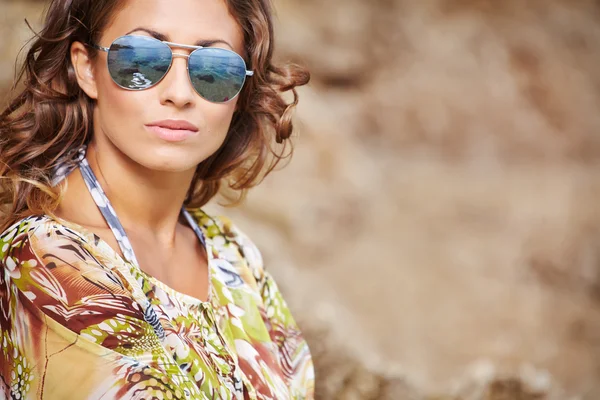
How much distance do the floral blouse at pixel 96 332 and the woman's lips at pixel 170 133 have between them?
0.78 ft

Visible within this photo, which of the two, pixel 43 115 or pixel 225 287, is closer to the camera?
pixel 43 115

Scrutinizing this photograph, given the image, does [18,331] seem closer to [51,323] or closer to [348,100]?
[51,323]

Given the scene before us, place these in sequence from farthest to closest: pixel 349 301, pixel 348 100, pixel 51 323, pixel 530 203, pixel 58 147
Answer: pixel 348 100 < pixel 530 203 < pixel 349 301 < pixel 58 147 < pixel 51 323

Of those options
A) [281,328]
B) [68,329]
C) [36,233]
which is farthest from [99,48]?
[281,328]

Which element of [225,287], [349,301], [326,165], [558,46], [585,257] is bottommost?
[225,287]

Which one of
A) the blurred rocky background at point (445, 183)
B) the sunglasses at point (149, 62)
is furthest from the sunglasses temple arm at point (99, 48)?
the blurred rocky background at point (445, 183)

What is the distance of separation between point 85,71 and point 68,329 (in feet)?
1.97

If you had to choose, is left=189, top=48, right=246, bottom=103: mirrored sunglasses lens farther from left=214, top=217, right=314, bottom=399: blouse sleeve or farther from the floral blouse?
left=214, top=217, right=314, bottom=399: blouse sleeve

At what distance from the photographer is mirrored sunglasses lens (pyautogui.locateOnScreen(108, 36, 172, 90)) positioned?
1.58 meters

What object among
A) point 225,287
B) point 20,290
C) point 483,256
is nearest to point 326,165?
point 483,256

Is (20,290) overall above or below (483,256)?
below

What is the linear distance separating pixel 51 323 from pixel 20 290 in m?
0.10

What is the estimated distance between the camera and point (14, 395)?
4.60ft

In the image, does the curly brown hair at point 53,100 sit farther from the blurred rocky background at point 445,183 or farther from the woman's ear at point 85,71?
the blurred rocky background at point 445,183
